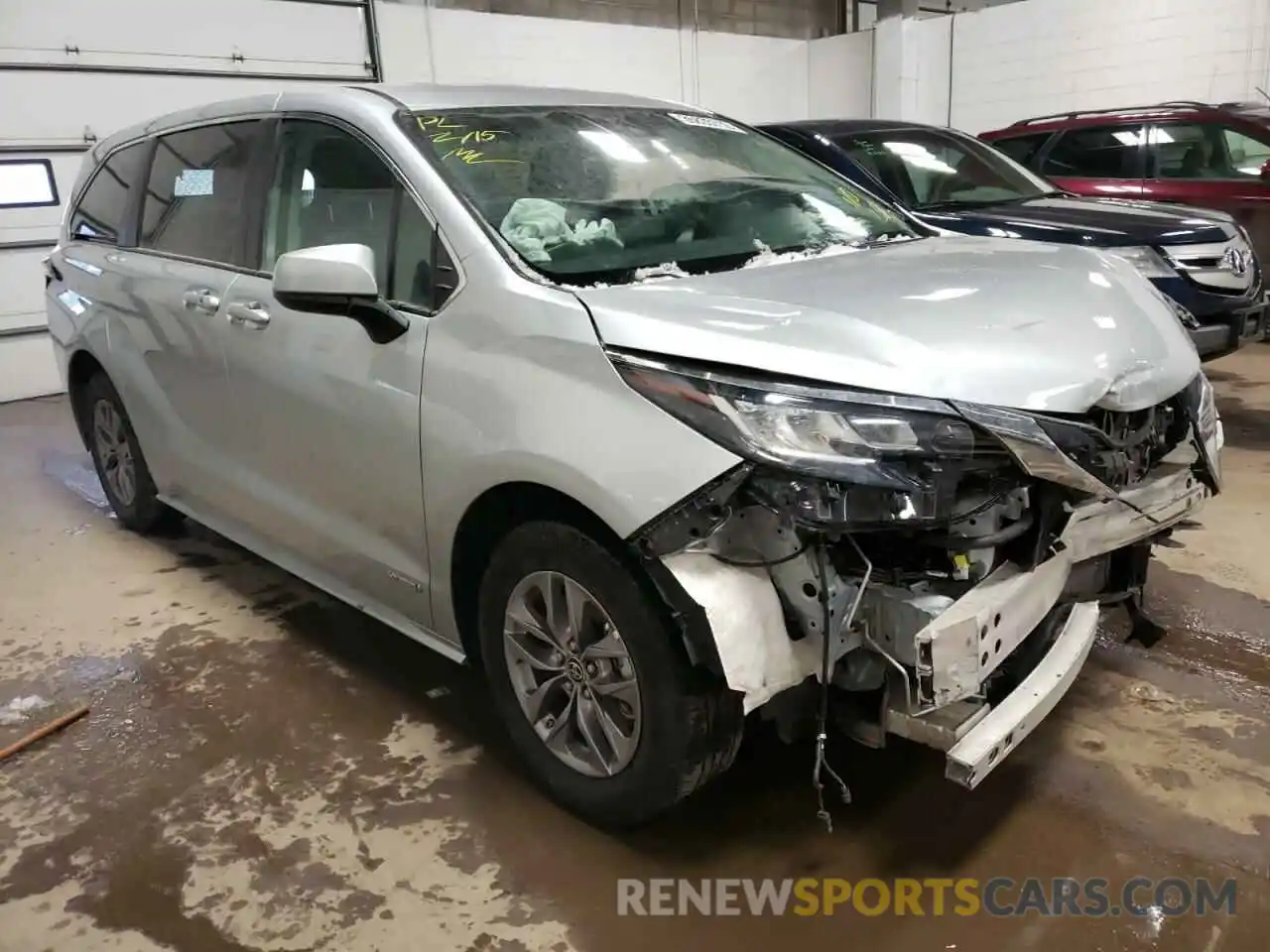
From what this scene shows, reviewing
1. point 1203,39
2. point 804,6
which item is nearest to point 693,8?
point 804,6

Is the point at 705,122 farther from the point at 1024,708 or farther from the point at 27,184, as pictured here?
the point at 27,184

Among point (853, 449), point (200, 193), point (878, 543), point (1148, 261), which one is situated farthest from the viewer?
point (1148, 261)

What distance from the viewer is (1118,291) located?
2.18m

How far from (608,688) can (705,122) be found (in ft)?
5.90

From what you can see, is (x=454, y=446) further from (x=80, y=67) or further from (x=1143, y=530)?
(x=80, y=67)

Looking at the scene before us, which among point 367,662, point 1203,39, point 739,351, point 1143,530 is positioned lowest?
point 367,662

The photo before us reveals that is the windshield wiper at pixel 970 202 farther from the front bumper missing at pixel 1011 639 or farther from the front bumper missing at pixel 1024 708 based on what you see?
the front bumper missing at pixel 1024 708

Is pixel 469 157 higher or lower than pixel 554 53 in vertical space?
lower

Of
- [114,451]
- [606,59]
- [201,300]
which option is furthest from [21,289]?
[606,59]

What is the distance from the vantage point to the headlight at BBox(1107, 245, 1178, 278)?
492cm

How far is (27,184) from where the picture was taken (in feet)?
24.3

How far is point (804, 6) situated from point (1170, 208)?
853 cm

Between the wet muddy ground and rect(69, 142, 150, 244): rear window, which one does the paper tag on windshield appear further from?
rect(69, 142, 150, 244): rear window

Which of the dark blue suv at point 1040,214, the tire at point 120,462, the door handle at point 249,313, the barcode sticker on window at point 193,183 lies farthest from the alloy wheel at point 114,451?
the dark blue suv at point 1040,214
